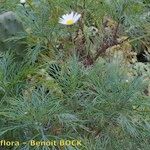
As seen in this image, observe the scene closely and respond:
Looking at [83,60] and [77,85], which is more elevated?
[77,85]

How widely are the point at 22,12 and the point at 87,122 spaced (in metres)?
0.65

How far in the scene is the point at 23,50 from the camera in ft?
5.62

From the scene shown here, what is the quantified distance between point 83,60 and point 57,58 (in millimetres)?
113

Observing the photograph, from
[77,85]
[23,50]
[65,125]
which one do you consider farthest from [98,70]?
[23,50]

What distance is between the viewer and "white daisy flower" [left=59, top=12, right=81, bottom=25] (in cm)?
162

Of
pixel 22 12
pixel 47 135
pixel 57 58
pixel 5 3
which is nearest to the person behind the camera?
pixel 47 135

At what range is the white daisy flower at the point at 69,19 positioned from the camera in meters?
1.62

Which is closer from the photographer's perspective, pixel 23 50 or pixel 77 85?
pixel 77 85

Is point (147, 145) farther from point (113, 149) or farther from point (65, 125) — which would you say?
point (65, 125)

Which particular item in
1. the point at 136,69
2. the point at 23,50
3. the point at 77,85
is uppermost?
the point at 77,85

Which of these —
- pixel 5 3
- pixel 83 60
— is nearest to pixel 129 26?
pixel 83 60

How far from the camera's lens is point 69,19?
1640mm

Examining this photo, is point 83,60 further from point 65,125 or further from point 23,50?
point 65,125

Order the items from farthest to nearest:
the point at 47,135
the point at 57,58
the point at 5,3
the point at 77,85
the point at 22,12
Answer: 1. the point at 5,3
2. the point at 22,12
3. the point at 57,58
4. the point at 77,85
5. the point at 47,135
